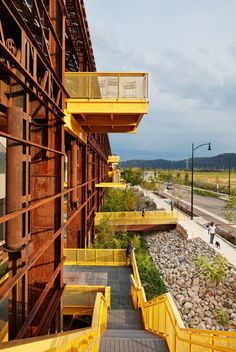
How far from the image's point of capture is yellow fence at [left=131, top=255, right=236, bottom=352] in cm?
539

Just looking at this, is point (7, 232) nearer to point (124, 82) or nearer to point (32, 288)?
point (32, 288)

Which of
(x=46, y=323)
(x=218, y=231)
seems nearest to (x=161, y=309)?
(x=46, y=323)

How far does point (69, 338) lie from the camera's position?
4.62 meters

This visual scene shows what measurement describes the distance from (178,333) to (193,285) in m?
12.5

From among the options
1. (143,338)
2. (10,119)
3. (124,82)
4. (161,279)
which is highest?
(124,82)

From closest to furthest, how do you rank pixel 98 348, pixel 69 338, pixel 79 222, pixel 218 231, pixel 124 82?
pixel 69 338 < pixel 98 348 < pixel 124 82 < pixel 79 222 < pixel 218 231

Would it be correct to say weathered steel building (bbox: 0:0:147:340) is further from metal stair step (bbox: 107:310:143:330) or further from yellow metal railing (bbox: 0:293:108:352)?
metal stair step (bbox: 107:310:143:330)

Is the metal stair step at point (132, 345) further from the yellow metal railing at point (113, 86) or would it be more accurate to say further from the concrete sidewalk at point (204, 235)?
the concrete sidewalk at point (204, 235)

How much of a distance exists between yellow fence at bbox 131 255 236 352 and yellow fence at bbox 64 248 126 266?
286 inches

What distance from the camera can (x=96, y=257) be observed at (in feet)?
54.4

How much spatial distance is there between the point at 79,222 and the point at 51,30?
11.2 meters

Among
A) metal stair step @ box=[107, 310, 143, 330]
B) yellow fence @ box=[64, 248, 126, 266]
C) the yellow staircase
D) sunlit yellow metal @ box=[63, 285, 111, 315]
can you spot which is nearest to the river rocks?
metal stair step @ box=[107, 310, 143, 330]

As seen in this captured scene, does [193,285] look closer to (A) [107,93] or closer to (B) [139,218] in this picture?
(B) [139,218]

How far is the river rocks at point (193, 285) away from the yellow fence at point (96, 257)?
12.9ft
